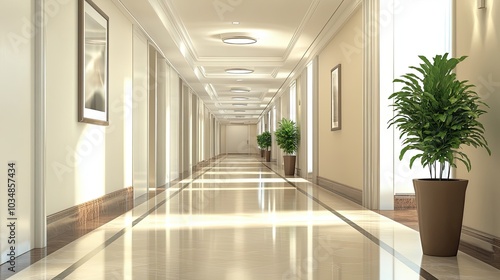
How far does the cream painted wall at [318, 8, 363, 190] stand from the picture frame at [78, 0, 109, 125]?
12.9 ft

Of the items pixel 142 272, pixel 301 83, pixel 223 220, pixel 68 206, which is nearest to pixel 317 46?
pixel 301 83

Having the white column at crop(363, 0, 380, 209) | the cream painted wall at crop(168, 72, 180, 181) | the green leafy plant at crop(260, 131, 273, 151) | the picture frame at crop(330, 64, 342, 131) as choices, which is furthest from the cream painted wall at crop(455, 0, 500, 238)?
the green leafy plant at crop(260, 131, 273, 151)

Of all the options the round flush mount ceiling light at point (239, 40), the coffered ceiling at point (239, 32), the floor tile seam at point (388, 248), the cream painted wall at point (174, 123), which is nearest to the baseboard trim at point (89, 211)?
the coffered ceiling at point (239, 32)

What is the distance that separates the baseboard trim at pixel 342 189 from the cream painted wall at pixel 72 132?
149 inches

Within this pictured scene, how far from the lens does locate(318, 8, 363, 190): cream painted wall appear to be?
8492 mm

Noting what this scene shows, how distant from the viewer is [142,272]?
3654 mm

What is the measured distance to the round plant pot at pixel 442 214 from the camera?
13.5 ft

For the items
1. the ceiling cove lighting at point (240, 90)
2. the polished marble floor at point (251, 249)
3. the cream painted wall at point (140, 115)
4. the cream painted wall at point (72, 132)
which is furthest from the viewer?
the ceiling cove lighting at point (240, 90)

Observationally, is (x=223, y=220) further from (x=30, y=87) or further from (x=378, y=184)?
(x=30, y=87)

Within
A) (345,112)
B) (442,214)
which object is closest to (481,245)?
(442,214)

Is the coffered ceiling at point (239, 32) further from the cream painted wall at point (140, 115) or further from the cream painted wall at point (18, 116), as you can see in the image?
the cream painted wall at point (18, 116)

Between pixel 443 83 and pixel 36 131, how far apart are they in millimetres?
3453

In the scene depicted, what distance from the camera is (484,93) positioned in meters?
4.32

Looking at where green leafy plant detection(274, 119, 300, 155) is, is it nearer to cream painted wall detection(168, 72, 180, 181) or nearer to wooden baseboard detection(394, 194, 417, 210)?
cream painted wall detection(168, 72, 180, 181)
